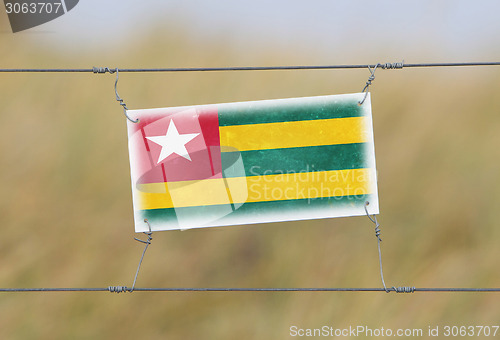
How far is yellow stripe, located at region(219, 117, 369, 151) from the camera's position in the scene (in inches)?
59.1

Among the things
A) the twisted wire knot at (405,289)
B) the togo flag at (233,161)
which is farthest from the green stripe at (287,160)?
the twisted wire knot at (405,289)

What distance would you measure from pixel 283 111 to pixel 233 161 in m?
0.22

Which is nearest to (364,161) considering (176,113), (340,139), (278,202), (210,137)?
(340,139)

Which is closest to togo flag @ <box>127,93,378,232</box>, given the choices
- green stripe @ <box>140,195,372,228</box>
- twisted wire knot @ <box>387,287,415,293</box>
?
green stripe @ <box>140,195,372,228</box>

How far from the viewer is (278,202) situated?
59.3 inches

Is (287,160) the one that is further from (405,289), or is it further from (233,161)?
(405,289)

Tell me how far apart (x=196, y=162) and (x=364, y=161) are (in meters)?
0.52

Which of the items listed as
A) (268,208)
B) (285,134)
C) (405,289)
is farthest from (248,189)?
(405,289)

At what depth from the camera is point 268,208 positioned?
1.50 metres

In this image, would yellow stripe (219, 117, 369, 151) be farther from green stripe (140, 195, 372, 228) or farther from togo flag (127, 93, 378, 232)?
green stripe (140, 195, 372, 228)

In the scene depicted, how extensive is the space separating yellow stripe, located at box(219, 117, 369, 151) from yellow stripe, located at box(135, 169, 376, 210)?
10 centimetres

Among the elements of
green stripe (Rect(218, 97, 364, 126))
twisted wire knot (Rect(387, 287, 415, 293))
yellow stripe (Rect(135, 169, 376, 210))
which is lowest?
twisted wire knot (Rect(387, 287, 415, 293))

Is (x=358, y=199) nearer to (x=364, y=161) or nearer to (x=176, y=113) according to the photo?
(x=364, y=161)

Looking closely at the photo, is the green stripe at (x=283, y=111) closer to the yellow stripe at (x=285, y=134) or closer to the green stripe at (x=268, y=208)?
the yellow stripe at (x=285, y=134)
